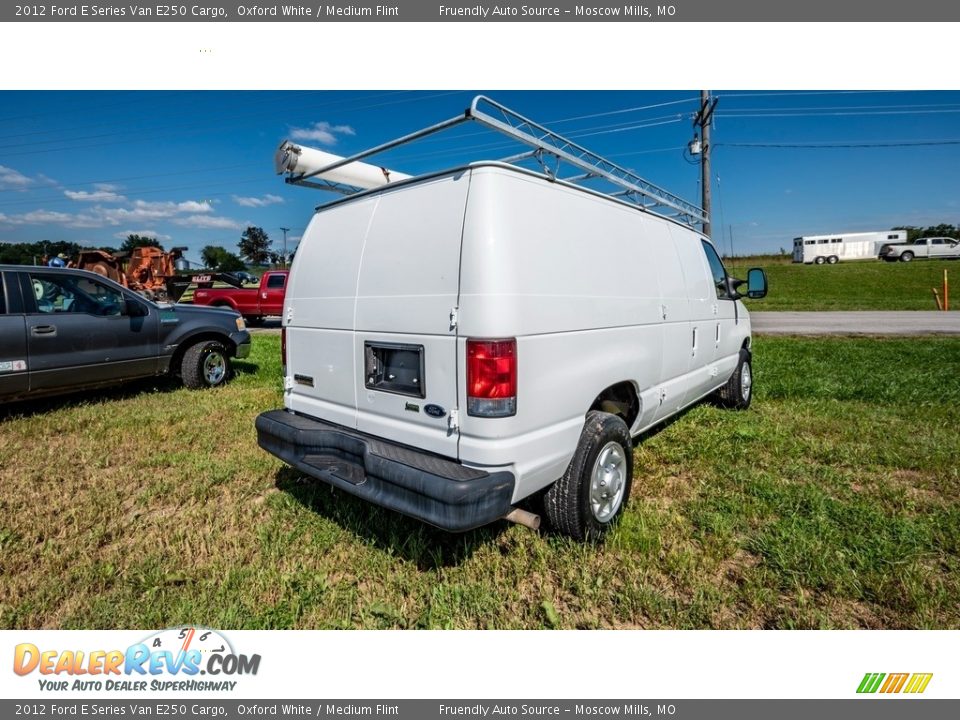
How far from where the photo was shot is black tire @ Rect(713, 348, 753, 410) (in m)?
5.79

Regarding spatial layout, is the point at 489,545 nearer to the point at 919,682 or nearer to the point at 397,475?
the point at 397,475

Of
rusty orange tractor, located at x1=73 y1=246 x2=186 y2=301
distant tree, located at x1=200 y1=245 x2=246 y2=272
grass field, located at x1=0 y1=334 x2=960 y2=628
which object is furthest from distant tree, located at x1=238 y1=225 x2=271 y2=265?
Answer: grass field, located at x1=0 y1=334 x2=960 y2=628

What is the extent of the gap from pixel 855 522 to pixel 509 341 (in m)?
2.62

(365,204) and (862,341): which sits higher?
(365,204)

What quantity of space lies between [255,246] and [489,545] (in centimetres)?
9754

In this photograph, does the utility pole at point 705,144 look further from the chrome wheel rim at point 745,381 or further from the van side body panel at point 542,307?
the van side body panel at point 542,307

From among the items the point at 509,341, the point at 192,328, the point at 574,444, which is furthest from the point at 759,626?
the point at 192,328

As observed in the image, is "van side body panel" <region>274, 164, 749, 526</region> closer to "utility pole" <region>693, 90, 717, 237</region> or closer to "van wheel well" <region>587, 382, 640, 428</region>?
"van wheel well" <region>587, 382, 640, 428</region>

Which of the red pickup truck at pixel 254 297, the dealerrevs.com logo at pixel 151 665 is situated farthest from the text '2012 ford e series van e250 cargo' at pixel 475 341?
the red pickup truck at pixel 254 297

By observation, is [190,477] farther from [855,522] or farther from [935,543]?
[935,543]

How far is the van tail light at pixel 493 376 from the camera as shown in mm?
2336

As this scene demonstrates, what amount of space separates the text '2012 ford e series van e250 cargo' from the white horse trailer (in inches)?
1899

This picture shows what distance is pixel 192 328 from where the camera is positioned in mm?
6965

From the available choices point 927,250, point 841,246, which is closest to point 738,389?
point 927,250
